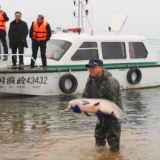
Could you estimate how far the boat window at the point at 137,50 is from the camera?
16047mm

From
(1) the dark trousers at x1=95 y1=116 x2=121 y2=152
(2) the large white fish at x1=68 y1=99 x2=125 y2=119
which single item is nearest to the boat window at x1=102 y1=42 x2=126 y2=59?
(1) the dark trousers at x1=95 y1=116 x2=121 y2=152

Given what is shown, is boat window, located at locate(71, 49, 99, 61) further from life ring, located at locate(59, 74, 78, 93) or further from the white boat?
life ring, located at locate(59, 74, 78, 93)

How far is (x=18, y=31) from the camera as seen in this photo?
13516 millimetres

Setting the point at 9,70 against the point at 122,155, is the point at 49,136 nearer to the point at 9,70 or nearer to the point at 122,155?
the point at 122,155

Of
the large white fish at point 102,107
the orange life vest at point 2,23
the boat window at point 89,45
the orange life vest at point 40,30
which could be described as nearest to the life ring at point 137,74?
the boat window at point 89,45

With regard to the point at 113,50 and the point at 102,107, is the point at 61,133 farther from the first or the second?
the point at 113,50

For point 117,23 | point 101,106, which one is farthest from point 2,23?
point 101,106

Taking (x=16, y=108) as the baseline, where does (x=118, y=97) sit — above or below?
above

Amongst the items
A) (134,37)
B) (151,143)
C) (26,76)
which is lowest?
(151,143)

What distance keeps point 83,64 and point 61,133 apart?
6208 millimetres

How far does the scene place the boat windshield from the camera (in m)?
14.5

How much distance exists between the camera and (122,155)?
705 cm

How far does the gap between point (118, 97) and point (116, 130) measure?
523mm

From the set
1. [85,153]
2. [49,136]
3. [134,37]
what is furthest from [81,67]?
[85,153]
